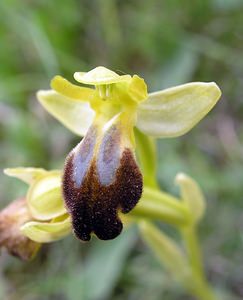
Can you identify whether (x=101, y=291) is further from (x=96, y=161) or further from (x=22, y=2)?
(x=22, y=2)

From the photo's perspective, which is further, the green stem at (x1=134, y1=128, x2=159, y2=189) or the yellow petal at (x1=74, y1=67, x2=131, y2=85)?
the green stem at (x1=134, y1=128, x2=159, y2=189)

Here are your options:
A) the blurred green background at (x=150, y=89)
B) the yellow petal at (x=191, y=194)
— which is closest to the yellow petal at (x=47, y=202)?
the yellow petal at (x=191, y=194)

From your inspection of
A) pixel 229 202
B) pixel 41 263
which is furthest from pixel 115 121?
pixel 41 263

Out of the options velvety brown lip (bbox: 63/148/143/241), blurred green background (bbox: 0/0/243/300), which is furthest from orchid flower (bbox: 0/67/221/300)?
blurred green background (bbox: 0/0/243/300)

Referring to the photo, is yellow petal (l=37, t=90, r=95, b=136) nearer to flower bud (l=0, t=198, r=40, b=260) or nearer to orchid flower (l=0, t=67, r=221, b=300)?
orchid flower (l=0, t=67, r=221, b=300)

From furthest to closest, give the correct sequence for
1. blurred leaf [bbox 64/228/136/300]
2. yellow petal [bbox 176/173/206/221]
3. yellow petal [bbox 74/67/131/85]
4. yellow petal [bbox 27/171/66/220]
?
blurred leaf [bbox 64/228/136/300], yellow petal [bbox 176/173/206/221], yellow petal [bbox 27/171/66/220], yellow petal [bbox 74/67/131/85]

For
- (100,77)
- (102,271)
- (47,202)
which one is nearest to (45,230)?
(47,202)
